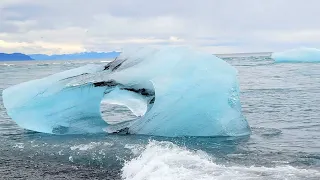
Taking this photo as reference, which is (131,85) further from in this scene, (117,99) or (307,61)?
(307,61)

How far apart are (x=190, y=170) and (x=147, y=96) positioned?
177 inches

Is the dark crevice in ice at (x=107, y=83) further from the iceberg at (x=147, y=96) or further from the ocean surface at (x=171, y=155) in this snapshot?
the ocean surface at (x=171, y=155)

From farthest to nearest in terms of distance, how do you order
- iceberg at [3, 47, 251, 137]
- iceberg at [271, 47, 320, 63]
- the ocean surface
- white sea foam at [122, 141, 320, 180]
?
iceberg at [271, 47, 320, 63], iceberg at [3, 47, 251, 137], the ocean surface, white sea foam at [122, 141, 320, 180]

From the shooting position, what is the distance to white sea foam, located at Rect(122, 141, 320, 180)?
648 cm

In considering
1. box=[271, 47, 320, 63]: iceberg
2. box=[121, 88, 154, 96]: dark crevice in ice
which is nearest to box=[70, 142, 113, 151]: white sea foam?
box=[121, 88, 154, 96]: dark crevice in ice

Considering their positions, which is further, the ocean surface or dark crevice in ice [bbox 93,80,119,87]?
dark crevice in ice [bbox 93,80,119,87]

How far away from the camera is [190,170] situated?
22.6 feet

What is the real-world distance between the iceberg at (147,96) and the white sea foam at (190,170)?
2218mm

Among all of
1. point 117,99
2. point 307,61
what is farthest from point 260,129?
point 307,61

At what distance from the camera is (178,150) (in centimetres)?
850

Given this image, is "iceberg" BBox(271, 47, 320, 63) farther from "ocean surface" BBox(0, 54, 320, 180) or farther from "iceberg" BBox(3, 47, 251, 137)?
"iceberg" BBox(3, 47, 251, 137)

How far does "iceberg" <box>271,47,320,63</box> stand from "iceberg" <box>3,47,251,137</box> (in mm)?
37316

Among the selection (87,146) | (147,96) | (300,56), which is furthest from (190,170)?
(300,56)

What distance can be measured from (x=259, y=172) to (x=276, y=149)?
2.12 m
